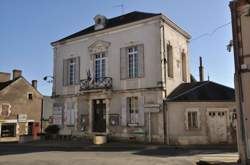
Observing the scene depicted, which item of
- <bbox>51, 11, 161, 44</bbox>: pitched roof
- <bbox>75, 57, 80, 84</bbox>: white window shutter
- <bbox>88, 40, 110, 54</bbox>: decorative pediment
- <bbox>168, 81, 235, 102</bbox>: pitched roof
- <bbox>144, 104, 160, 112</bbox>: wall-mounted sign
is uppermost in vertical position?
<bbox>51, 11, 161, 44</bbox>: pitched roof

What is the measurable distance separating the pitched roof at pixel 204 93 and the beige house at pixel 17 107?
17.4 m

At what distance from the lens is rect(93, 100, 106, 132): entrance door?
19359 mm

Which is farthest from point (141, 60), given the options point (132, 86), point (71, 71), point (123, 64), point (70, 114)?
point (70, 114)

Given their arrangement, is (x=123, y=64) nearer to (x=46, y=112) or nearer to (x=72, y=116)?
(x=72, y=116)

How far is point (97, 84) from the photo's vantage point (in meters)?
19.3

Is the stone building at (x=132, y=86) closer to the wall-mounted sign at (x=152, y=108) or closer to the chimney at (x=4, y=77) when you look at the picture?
the wall-mounted sign at (x=152, y=108)

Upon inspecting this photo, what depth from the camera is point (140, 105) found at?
17.5 m

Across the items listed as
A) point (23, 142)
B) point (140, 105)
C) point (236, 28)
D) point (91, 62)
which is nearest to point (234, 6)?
point (236, 28)

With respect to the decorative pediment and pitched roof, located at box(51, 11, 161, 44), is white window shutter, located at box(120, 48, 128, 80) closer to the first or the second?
the decorative pediment

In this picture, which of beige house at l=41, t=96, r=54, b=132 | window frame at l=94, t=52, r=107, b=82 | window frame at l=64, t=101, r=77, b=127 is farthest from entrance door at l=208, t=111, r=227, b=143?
beige house at l=41, t=96, r=54, b=132

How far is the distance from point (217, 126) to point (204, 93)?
2.07 meters

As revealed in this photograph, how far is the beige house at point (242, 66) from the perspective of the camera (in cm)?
934

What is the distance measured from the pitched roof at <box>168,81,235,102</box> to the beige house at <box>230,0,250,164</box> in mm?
6846

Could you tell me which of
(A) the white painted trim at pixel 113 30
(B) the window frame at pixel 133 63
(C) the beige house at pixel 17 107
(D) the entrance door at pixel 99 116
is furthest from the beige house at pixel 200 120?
(C) the beige house at pixel 17 107
